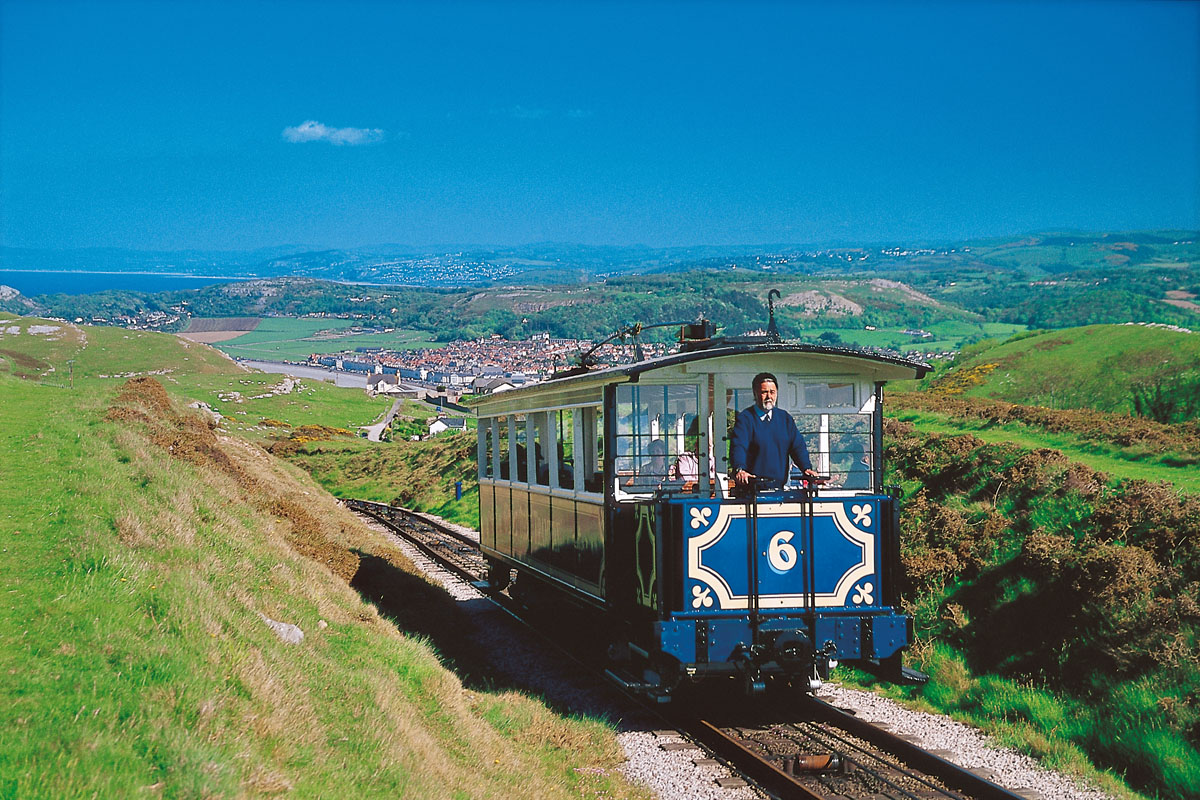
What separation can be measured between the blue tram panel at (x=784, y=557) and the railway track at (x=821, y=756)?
4.08 ft

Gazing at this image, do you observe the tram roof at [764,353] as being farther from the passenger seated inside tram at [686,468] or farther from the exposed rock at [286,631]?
the exposed rock at [286,631]

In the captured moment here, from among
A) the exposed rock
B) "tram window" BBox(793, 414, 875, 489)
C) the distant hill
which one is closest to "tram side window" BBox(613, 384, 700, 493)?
"tram window" BBox(793, 414, 875, 489)

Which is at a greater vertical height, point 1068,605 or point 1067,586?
point 1067,586

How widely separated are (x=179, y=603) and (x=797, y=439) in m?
5.83

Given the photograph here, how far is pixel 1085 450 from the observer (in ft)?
59.5

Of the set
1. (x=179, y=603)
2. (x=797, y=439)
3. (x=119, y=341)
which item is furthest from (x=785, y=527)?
(x=119, y=341)

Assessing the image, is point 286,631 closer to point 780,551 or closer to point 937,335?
point 780,551

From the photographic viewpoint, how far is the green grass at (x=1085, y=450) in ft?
50.2

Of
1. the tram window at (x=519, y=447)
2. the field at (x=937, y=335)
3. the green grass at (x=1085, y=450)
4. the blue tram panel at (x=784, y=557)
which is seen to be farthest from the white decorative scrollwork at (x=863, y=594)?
the field at (x=937, y=335)

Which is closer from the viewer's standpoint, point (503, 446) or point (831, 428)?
point (831, 428)

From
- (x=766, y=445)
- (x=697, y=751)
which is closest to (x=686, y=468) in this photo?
(x=766, y=445)

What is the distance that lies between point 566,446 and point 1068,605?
20.1 ft

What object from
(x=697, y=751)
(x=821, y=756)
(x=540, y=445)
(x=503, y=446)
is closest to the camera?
(x=821, y=756)

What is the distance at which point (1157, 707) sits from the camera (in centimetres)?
966
